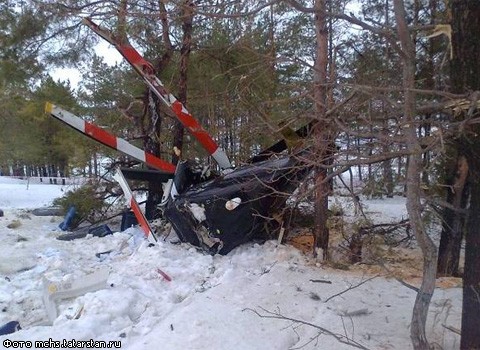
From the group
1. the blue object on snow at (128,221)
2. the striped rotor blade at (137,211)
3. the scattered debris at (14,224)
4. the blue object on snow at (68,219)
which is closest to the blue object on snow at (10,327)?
the striped rotor blade at (137,211)

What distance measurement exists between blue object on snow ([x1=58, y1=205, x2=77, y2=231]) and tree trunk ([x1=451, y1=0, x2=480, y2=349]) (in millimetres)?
7439

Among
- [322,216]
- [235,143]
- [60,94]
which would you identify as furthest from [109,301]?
[60,94]

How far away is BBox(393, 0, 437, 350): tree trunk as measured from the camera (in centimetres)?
256

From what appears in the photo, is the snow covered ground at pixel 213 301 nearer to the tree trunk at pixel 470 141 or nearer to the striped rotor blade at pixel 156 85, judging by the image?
the tree trunk at pixel 470 141

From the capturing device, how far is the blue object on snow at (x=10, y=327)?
3699mm

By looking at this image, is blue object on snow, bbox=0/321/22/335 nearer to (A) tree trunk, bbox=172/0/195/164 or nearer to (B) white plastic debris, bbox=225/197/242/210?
(B) white plastic debris, bbox=225/197/242/210

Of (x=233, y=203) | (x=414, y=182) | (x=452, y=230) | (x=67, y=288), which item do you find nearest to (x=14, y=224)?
(x=67, y=288)

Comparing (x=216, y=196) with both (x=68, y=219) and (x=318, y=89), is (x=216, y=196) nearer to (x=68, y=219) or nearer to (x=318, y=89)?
(x=318, y=89)

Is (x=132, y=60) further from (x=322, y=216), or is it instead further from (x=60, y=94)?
(x=60, y=94)

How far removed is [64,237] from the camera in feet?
24.4

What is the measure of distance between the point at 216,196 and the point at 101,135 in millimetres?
2297

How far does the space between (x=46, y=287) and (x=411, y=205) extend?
3.56 m

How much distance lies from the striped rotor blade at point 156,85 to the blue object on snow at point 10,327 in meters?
4.25

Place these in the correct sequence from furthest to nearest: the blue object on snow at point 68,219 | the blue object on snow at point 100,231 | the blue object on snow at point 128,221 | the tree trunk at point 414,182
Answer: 1. the blue object on snow at point 68,219
2. the blue object on snow at point 128,221
3. the blue object on snow at point 100,231
4. the tree trunk at point 414,182
